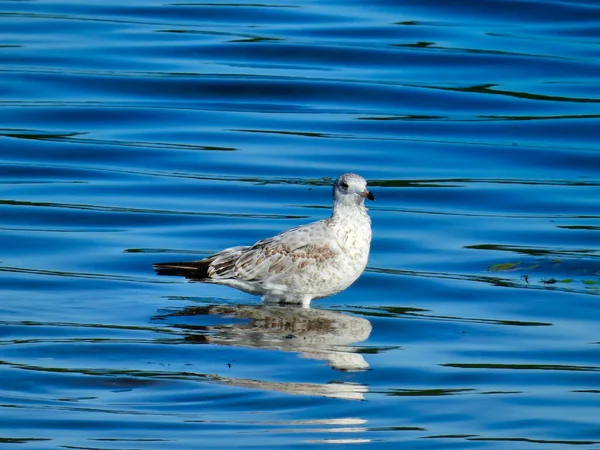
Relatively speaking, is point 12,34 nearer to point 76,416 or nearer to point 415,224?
point 415,224

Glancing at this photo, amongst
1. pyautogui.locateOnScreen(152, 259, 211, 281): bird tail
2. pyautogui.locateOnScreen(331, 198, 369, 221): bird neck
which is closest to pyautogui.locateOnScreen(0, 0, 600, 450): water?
pyautogui.locateOnScreen(152, 259, 211, 281): bird tail

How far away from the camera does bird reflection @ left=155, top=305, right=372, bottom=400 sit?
30.4 feet

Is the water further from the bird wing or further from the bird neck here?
the bird neck

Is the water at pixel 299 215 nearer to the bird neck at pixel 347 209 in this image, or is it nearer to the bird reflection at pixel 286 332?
the bird reflection at pixel 286 332

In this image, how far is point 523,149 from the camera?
1805 cm

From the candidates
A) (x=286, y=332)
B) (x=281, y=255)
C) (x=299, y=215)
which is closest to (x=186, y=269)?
(x=281, y=255)

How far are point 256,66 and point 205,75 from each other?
1.07 meters

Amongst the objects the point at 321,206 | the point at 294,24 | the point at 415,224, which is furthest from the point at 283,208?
the point at 294,24

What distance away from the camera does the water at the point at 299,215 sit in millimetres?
8812

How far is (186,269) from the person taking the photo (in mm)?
11742

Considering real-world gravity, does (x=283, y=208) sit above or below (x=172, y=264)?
above

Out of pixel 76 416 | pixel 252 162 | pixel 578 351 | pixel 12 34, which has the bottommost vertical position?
pixel 76 416

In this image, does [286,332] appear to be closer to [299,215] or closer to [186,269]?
[186,269]

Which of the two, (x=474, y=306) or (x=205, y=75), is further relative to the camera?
(x=205, y=75)
